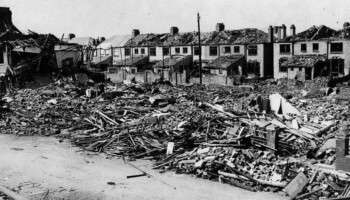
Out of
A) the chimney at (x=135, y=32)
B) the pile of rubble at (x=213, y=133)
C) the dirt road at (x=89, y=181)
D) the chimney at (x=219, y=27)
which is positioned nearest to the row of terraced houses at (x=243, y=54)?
the chimney at (x=219, y=27)

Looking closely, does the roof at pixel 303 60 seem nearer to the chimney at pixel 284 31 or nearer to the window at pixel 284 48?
the window at pixel 284 48

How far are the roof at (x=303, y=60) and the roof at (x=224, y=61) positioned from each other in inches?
251

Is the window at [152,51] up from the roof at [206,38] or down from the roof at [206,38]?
down

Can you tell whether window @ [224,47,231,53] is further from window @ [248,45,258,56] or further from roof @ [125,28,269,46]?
window @ [248,45,258,56]

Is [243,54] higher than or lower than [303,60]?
higher

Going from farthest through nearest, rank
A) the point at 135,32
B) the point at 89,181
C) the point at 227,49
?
the point at 135,32 < the point at 227,49 < the point at 89,181

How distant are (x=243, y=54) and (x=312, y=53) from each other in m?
9.54

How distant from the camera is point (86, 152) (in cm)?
2239

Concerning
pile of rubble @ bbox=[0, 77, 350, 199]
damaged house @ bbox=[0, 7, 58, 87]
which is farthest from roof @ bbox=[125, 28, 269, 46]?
pile of rubble @ bbox=[0, 77, 350, 199]

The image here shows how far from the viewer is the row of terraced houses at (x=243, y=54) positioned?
51406mm

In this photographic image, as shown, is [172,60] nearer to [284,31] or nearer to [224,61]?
[224,61]

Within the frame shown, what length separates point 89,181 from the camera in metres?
17.5

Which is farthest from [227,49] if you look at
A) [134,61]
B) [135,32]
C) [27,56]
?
[27,56]

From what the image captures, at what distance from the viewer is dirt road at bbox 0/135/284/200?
619 inches
